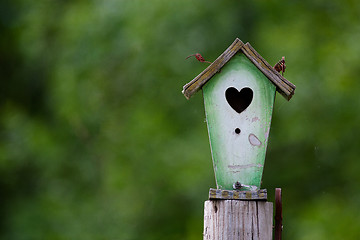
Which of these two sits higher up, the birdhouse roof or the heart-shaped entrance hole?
the birdhouse roof

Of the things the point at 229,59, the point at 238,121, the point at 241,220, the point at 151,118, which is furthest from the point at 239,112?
the point at 151,118

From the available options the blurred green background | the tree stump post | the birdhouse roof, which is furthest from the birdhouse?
the blurred green background

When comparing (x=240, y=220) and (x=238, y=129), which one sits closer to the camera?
(x=240, y=220)

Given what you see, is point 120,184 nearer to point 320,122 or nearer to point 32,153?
point 32,153

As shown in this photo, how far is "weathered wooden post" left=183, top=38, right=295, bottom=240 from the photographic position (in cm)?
256

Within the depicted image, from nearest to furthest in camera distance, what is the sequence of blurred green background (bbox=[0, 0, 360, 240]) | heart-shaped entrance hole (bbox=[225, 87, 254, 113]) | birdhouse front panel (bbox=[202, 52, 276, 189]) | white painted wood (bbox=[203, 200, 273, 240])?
white painted wood (bbox=[203, 200, 273, 240]) → birdhouse front panel (bbox=[202, 52, 276, 189]) → heart-shaped entrance hole (bbox=[225, 87, 254, 113]) → blurred green background (bbox=[0, 0, 360, 240])

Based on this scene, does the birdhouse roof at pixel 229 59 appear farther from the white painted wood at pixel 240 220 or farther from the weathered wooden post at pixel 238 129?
the white painted wood at pixel 240 220

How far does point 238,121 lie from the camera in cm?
282

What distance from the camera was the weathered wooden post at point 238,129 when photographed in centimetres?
256

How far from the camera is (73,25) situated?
9.16 m

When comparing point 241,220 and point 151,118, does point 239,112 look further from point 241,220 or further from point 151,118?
point 151,118

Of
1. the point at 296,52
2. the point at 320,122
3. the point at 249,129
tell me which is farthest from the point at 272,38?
the point at 249,129

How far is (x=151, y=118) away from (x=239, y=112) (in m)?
5.82

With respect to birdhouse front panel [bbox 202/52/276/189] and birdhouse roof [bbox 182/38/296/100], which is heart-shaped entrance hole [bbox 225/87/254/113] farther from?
birdhouse roof [bbox 182/38/296/100]
